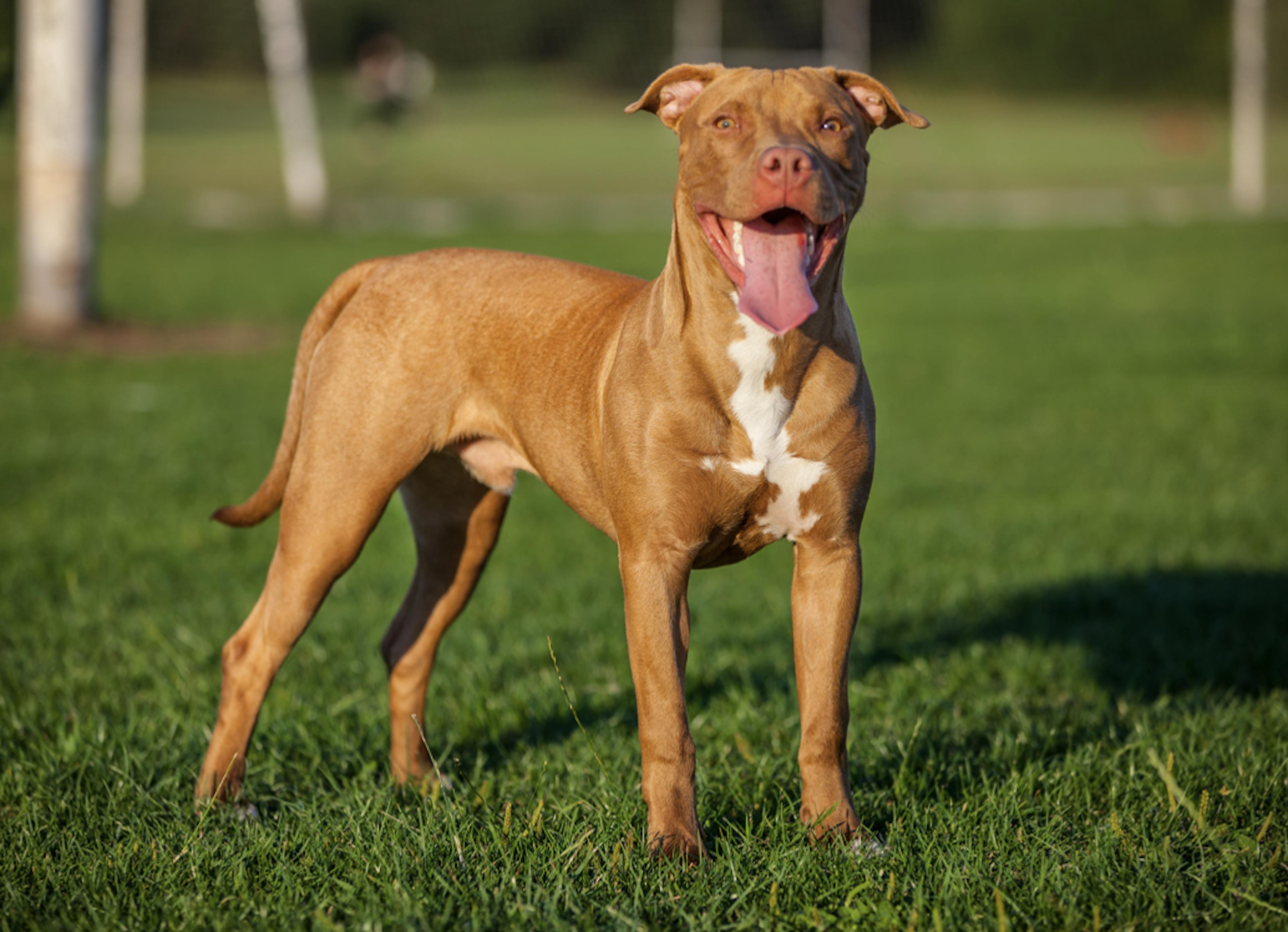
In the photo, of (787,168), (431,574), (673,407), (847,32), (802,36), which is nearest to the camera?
(787,168)

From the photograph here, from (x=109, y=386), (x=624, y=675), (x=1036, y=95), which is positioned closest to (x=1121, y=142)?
(x=1036, y=95)

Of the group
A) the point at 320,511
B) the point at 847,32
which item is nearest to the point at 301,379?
the point at 320,511

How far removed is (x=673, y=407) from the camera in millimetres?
3428

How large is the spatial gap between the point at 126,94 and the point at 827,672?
31876 mm

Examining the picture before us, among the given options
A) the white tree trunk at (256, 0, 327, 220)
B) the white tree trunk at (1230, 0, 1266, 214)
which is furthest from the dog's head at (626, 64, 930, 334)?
the white tree trunk at (1230, 0, 1266, 214)

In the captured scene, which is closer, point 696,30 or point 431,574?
point 431,574

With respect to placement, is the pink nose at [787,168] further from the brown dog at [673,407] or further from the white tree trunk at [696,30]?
the white tree trunk at [696,30]

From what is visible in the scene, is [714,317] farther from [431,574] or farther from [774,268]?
[431,574]

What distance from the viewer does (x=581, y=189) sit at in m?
37.2

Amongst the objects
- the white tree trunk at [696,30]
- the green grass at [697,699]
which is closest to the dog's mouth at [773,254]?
the green grass at [697,699]

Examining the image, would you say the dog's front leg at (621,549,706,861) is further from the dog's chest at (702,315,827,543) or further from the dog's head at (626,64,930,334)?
the dog's head at (626,64,930,334)

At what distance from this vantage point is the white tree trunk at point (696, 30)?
108 feet

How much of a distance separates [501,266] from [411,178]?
35.5 m

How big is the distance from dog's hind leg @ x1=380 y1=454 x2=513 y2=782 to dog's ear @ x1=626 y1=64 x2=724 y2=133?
1.31 m
